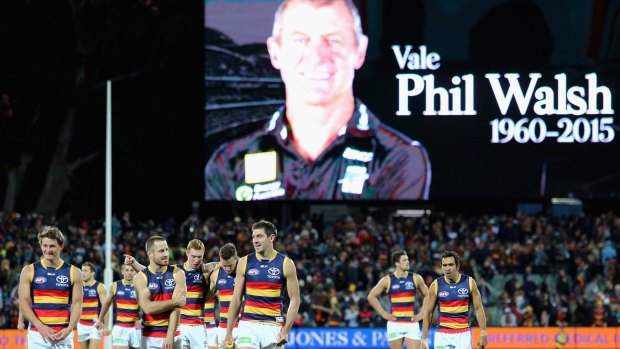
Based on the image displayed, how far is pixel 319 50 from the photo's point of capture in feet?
108

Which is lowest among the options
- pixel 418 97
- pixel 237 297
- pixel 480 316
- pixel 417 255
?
pixel 480 316

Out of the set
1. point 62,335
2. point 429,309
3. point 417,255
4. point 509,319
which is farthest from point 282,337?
point 417,255

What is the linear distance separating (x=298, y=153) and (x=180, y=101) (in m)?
10.2

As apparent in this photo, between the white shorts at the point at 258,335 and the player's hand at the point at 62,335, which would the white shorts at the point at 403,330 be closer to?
the white shorts at the point at 258,335

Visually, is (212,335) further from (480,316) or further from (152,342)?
(152,342)

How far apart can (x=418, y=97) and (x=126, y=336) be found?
1735 centimetres

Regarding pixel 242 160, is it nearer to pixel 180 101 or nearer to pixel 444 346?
pixel 180 101

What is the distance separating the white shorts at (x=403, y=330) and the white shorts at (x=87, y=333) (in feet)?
15.7

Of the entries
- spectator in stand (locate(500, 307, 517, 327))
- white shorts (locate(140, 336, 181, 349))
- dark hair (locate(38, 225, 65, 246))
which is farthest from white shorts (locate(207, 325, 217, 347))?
spectator in stand (locate(500, 307, 517, 327))

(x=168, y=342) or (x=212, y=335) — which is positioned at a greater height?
(x=168, y=342)

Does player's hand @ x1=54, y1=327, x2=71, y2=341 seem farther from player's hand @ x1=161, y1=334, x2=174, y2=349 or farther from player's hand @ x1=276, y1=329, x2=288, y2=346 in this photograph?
player's hand @ x1=276, y1=329, x2=288, y2=346

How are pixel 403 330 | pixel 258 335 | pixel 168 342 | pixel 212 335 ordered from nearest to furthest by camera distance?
pixel 168 342, pixel 258 335, pixel 212 335, pixel 403 330

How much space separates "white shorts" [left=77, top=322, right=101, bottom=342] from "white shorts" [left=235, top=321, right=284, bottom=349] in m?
8.70

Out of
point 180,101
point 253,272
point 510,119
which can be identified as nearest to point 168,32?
point 180,101
